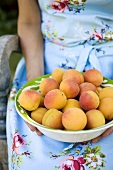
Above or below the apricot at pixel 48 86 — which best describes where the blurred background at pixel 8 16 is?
below

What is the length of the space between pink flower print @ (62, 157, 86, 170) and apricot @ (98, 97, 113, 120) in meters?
0.17

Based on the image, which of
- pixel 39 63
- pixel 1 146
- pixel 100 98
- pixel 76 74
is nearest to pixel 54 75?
pixel 76 74

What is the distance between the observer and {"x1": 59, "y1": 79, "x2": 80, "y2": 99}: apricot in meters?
1.14

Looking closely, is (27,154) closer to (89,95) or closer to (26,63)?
(89,95)

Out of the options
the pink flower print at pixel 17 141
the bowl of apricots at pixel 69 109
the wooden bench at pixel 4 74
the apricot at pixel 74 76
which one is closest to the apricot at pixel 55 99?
the bowl of apricots at pixel 69 109

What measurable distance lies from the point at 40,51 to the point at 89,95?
0.54 meters

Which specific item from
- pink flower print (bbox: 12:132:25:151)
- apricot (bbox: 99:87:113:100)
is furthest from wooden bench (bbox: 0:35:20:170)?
apricot (bbox: 99:87:113:100)

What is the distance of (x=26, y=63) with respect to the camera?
1592 millimetres

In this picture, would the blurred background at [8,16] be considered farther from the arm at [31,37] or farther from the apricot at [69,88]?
the apricot at [69,88]

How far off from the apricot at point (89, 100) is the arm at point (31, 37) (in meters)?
0.48

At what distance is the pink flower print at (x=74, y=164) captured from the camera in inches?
45.9

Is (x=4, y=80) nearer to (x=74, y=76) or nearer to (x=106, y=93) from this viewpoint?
(x=74, y=76)

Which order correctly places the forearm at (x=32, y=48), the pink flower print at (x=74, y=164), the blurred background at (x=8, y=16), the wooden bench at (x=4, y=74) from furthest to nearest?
1. the blurred background at (x=8, y=16)
2. the forearm at (x=32, y=48)
3. the wooden bench at (x=4, y=74)
4. the pink flower print at (x=74, y=164)

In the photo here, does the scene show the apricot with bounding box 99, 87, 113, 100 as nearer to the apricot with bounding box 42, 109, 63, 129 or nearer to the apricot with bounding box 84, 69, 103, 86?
the apricot with bounding box 84, 69, 103, 86
